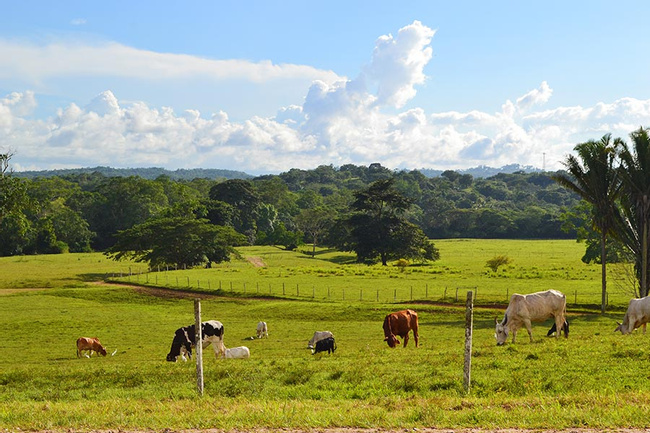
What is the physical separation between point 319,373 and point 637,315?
17.1 meters

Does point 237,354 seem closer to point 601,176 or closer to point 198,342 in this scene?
point 198,342

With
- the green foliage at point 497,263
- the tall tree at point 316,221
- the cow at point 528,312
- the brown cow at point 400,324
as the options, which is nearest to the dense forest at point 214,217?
the tall tree at point 316,221

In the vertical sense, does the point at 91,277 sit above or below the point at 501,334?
below

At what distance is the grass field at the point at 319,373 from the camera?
453 inches

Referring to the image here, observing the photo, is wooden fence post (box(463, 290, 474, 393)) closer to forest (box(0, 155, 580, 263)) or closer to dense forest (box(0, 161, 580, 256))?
forest (box(0, 155, 580, 263))

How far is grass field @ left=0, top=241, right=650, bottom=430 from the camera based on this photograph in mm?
11500

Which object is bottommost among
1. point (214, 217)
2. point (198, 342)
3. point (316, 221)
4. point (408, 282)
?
point (408, 282)

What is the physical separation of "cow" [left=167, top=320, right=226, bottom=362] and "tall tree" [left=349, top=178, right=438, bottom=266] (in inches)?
2261

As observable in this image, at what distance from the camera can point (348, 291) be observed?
52.8m

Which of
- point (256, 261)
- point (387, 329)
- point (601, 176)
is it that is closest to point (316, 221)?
point (256, 261)

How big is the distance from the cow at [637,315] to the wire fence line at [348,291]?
1673 cm

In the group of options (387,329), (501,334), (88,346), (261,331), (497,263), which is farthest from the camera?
(497,263)

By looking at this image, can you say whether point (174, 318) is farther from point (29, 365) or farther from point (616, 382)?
point (616, 382)

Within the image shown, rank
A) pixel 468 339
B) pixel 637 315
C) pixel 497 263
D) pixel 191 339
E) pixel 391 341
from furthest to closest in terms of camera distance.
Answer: pixel 497 263, pixel 391 341, pixel 637 315, pixel 191 339, pixel 468 339
